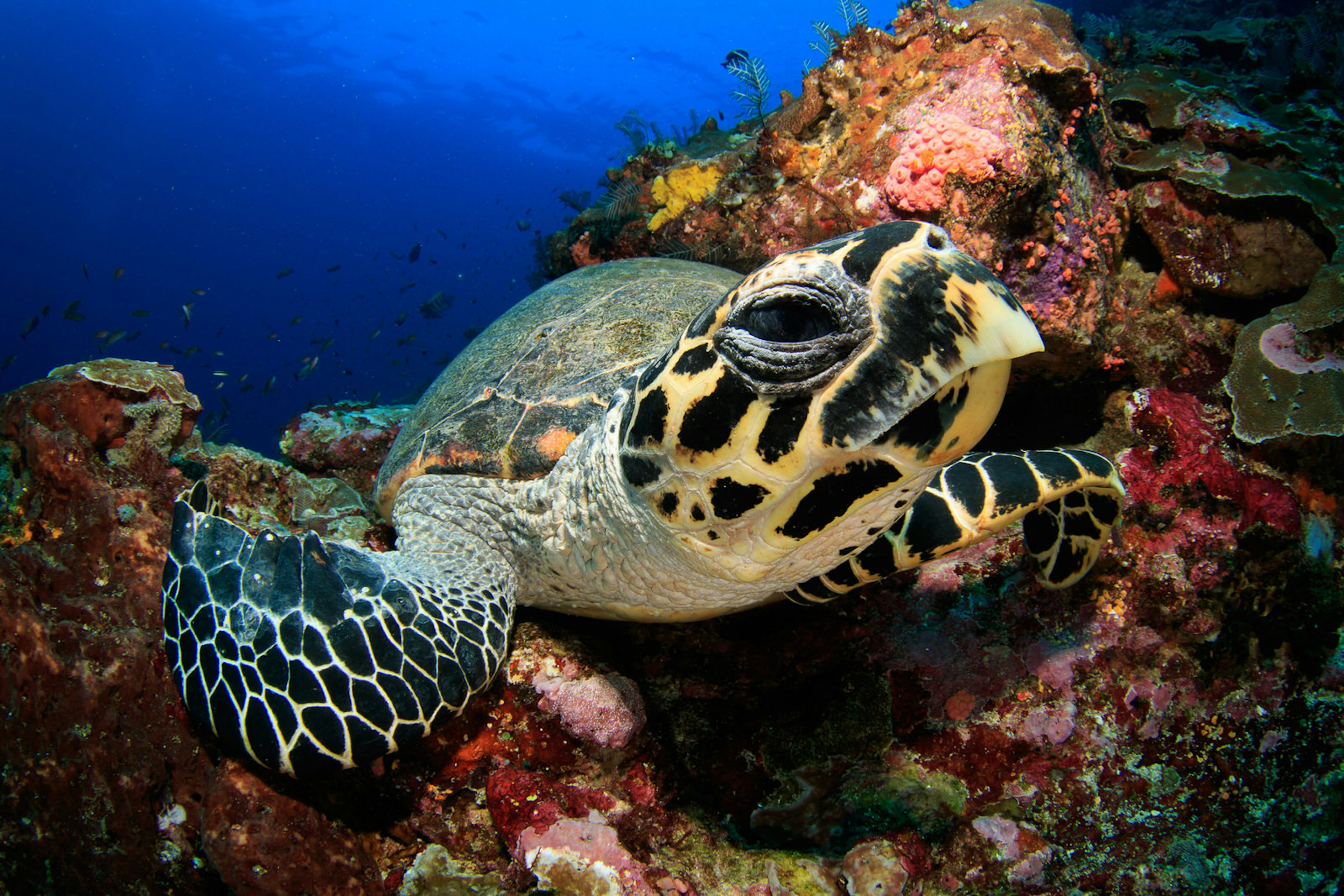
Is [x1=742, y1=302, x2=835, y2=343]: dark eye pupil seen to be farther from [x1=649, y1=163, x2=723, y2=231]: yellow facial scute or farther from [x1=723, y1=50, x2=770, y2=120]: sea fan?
[x1=723, y1=50, x2=770, y2=120]: sea fan

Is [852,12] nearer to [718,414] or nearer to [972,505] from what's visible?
[972,505]

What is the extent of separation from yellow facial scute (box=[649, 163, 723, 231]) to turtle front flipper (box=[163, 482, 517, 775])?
10.4ft

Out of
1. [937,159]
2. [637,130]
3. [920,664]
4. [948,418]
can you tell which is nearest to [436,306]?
[637,130]

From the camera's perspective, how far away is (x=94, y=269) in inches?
2248

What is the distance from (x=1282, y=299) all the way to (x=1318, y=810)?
2272mm

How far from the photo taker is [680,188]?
4.10 metres

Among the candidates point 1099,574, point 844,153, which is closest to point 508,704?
point 1099,574

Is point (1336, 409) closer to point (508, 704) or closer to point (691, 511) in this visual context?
point (691, 511)

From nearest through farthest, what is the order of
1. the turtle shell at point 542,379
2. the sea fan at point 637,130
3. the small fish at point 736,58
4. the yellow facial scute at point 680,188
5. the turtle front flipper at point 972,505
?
the turtle front flipper at point 972,505, the turtle shell at point 542,379, the yellow facial scute at point 680,188, the small fish at point 736,58, the sea fan at point 637,130

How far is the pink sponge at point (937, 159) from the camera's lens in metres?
2.46

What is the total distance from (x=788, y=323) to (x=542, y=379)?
136cm

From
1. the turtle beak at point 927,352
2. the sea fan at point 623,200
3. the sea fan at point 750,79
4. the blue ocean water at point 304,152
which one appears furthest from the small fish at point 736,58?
the blue ocean water at point 304,152

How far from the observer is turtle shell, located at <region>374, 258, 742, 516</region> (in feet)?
6.93

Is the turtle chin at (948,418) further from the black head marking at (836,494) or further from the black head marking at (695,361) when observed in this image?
the black head marking at (695,361)
